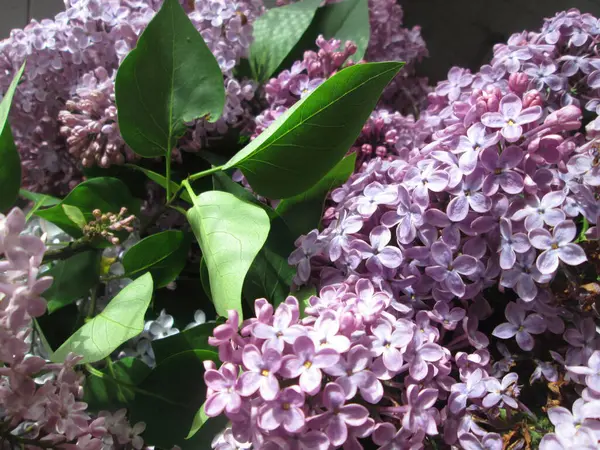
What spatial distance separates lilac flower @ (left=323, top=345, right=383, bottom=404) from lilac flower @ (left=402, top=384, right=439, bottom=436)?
29 millimetres

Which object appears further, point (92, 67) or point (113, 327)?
point (92, 67)

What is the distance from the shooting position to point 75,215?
1.76 feet

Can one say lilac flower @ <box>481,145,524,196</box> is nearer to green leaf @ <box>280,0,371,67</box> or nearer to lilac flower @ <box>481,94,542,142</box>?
lilac flower @ <box>481,94,542,142</box>

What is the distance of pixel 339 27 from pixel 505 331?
0.46 meters

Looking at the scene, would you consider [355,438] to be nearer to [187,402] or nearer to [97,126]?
[187,402]

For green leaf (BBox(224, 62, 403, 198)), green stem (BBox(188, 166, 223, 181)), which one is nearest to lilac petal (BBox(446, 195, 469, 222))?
green leaf (BBox(224, 62, 403, 198))

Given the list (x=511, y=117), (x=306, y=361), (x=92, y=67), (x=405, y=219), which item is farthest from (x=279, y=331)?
(x=92, y=67)

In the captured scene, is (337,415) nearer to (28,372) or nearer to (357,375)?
(357,375)

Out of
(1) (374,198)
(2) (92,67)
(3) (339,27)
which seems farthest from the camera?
(3) (339,27)

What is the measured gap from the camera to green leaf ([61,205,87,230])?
0.53m

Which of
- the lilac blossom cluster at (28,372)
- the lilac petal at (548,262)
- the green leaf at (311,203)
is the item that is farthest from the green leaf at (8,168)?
the lilac petal at (548,262)

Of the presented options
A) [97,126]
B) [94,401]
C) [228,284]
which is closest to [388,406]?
[228,284]

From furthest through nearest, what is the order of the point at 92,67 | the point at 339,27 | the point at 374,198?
the point at 339,27, the point at 92,67, the point at 374,198

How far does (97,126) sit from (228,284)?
0.85ft
